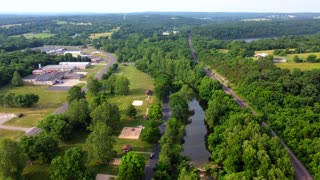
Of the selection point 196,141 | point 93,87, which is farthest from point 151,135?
point 93,87

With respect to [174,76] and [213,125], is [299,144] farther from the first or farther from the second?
[174,76]

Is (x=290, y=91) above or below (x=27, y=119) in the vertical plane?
above

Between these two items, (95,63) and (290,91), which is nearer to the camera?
(290,91)

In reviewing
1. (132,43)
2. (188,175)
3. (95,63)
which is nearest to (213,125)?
(188,175)

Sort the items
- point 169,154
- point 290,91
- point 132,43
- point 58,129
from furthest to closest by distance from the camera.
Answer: point 132,43
point 290,91
point 58,129
point 169,154

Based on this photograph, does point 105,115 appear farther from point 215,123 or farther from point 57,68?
point 57,68

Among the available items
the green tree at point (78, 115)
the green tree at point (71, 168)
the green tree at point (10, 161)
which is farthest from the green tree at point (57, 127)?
the green tree at point (71, 168)
